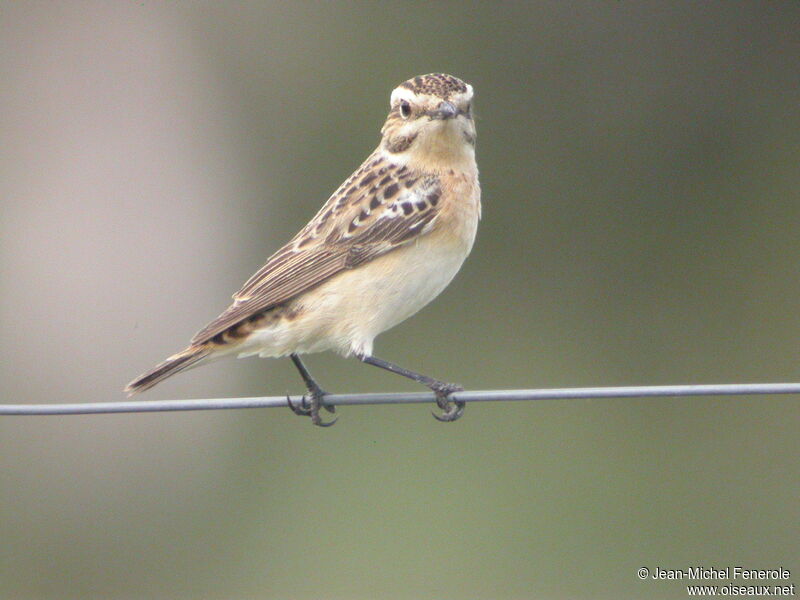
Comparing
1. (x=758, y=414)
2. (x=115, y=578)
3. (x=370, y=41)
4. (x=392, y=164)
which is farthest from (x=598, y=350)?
(x=392, y=164)

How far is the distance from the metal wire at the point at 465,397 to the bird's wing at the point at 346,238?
1104 mm

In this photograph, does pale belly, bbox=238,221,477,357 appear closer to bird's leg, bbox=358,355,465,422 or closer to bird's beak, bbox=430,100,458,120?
bird's leg, bbox=358,355,465,422

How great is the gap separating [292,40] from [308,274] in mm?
9329

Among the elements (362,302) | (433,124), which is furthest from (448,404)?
(433,124)

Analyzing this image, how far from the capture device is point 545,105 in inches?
601

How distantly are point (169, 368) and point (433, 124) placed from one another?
2060 millimetres

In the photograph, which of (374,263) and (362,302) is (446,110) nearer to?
(374,263)

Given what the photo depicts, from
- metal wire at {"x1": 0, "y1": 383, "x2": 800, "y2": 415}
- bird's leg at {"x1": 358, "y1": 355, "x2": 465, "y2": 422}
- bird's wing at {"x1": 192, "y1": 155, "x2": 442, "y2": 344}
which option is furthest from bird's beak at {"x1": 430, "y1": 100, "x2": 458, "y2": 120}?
metal wire at {"x1": 0, "y1": 383, "x2": 800, "y2": 415}

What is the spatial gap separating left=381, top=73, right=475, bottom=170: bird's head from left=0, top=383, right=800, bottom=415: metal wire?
1.81 metres

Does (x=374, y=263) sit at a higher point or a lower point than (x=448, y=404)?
higher

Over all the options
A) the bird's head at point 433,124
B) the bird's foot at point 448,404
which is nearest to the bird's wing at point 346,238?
the bird's head at point 433,124

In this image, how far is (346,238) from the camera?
25.4ft

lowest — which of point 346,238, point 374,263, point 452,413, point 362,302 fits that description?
point 452,413

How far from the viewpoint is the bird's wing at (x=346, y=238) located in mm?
7520
